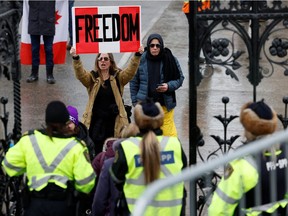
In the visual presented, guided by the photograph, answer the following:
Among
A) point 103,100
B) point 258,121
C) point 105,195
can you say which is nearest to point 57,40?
point 103,100

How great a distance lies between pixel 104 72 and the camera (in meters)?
8.79

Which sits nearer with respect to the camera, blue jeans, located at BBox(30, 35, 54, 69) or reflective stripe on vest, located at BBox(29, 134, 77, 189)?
reflective stripe on vest, located at BBox(29, 134, 77, 189)

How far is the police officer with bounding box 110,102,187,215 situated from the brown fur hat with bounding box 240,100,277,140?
25.4 inches

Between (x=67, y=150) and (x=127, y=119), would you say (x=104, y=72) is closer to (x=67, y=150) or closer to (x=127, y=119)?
(x=127, y=119)

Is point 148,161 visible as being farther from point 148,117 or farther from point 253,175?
point 253,175

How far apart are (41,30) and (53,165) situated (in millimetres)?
7290

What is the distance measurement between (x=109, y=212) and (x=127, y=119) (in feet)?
7.14

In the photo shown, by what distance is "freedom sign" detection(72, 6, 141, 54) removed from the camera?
323 inches

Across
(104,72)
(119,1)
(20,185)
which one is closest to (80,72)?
(104,72)

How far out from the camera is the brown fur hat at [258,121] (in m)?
5.76

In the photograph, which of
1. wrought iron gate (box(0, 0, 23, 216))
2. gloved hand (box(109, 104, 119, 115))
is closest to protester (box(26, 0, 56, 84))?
gloved hand (box(109, 104, 119, 115))

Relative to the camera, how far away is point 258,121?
5.76 m

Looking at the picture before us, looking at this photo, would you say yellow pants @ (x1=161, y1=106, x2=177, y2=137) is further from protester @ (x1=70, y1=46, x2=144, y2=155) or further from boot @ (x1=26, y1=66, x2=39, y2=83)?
boot @ (x1=26, y1=66, x2=39, y2=83)

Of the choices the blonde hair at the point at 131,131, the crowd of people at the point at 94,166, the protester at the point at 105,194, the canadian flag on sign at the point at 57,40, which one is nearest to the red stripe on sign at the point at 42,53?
the canadian flag on sign at the point at 57,40
